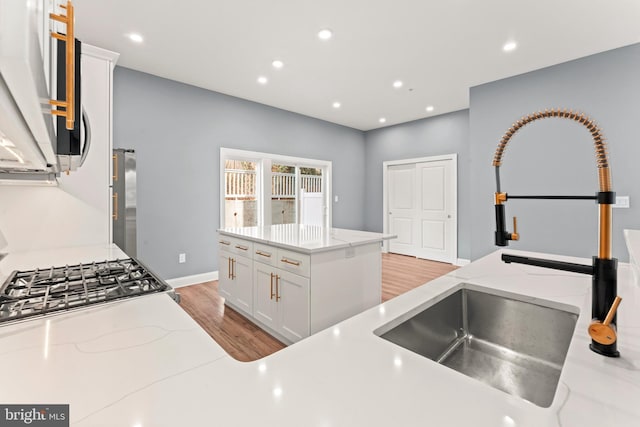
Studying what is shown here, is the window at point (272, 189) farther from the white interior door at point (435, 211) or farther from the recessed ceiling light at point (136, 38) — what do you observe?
→ the white interior door at point (435, 211)

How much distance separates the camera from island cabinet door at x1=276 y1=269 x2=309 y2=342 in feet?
6.74

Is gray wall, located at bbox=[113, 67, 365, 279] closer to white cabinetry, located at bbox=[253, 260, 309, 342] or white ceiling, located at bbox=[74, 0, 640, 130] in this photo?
white ceiling, located at bbox=[74, 0, 640, 130]

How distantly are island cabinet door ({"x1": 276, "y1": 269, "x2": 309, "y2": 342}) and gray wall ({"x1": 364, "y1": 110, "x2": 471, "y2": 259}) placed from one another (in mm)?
3609

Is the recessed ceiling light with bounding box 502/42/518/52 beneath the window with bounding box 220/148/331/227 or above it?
above

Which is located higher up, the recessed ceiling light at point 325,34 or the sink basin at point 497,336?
the recessed ceiling light at point 325,34

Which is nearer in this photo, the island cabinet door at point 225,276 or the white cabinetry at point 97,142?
the white cabinetry at point 97,142

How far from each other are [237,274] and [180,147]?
6.73 ft

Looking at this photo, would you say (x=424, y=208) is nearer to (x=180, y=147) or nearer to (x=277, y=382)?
(x=180, y=147)

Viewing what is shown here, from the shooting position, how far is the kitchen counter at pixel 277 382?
46 cm

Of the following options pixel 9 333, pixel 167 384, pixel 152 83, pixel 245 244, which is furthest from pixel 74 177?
pixel 167 384

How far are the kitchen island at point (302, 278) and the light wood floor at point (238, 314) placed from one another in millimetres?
121

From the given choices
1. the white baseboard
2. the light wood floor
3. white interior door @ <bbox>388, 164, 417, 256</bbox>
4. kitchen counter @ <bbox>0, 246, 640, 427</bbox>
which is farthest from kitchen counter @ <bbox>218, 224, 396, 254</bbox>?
white interior door @ <bbox>388, 164, 417, 256</bbox>

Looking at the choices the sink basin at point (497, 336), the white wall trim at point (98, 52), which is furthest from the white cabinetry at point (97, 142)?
the sink basin at point (497, 336)

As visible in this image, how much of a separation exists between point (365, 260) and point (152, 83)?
3.41 metres
